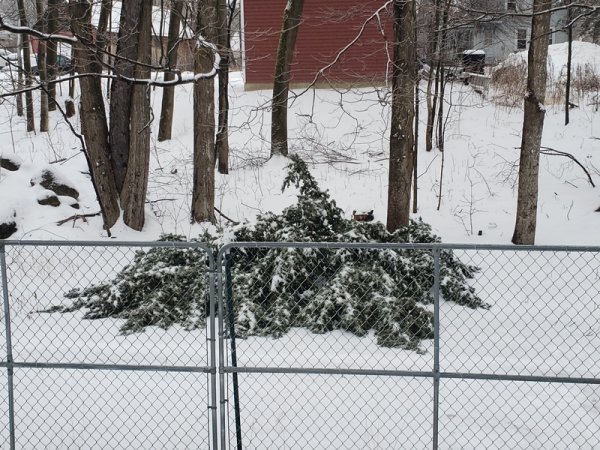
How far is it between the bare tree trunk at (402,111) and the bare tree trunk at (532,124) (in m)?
2.16

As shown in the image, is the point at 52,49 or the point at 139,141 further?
the point at 52,49

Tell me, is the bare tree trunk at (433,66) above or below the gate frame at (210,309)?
above

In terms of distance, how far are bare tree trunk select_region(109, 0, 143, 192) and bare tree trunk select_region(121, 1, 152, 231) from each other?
12cm

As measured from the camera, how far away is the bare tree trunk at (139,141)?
41.9 ft

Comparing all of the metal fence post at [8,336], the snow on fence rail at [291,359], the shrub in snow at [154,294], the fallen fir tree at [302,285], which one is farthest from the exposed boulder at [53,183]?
the metal fence post at [8,336]

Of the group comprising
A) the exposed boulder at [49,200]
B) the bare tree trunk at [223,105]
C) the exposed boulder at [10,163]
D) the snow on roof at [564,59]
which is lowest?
the exposed boulder at [49,200]

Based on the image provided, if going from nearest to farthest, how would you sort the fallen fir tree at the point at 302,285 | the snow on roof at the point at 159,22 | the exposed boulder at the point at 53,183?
the fallen fir tree at the point at 302,285
the snow on roof at the point at 159,22
the exposed boulder at the point at 53,183

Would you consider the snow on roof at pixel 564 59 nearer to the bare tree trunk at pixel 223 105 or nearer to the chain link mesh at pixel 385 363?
the bare tree trunk at pixel 223 105

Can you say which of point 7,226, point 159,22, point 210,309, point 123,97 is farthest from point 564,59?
point 210,309

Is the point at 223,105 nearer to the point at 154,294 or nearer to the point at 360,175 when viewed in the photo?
the point at 360,175

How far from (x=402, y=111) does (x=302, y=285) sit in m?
3.66

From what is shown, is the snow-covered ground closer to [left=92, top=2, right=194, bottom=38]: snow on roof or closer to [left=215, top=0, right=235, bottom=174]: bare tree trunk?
[left=215, top=0, right=235, bottom=174]: bare tree trunk

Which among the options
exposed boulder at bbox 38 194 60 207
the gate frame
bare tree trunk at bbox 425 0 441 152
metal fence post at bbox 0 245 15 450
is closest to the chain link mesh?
the gate frame

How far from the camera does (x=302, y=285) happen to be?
8.88m
